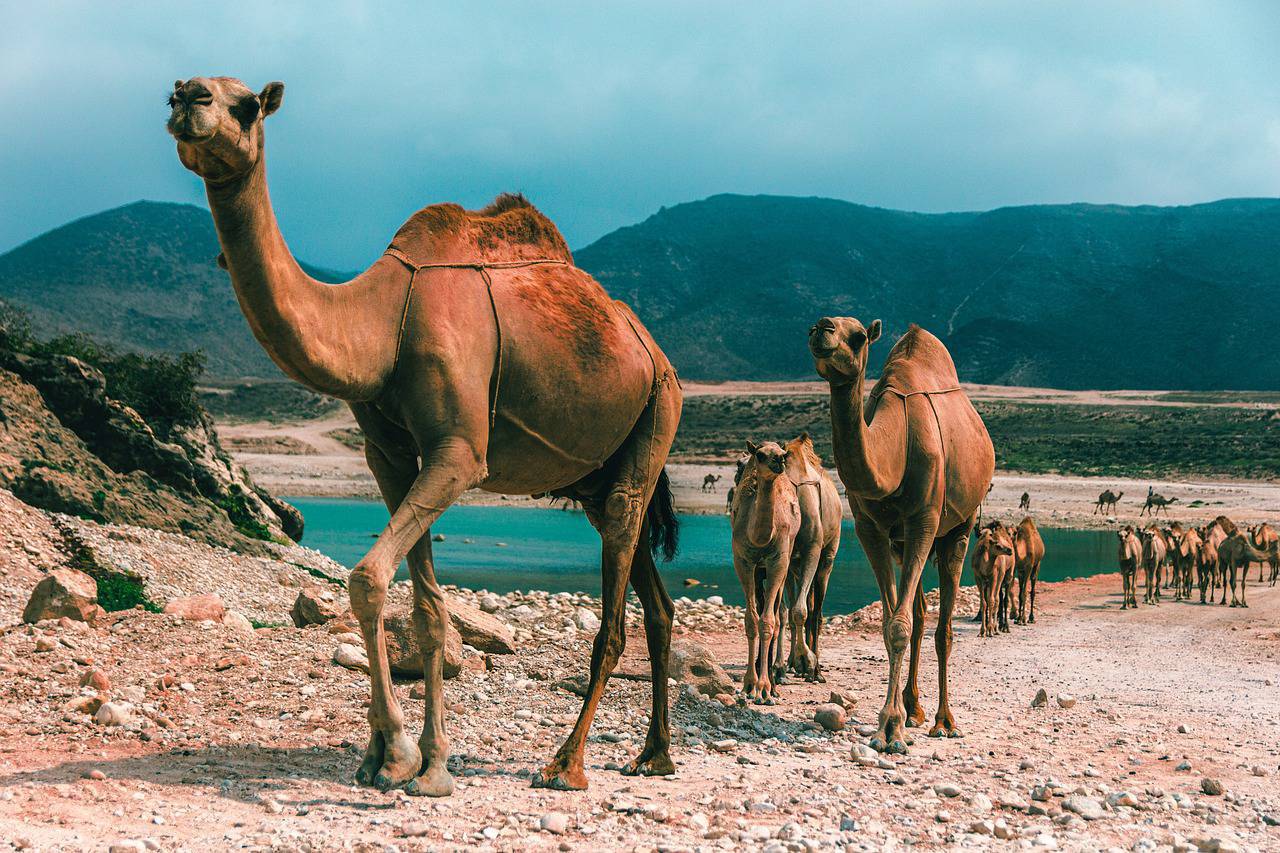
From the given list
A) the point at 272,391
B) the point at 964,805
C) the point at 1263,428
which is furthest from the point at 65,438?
the point at 272,391

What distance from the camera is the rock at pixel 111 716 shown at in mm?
7117

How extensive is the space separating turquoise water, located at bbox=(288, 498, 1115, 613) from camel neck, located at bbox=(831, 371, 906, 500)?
1444 cm

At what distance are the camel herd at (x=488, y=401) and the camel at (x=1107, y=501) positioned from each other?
37.2 m

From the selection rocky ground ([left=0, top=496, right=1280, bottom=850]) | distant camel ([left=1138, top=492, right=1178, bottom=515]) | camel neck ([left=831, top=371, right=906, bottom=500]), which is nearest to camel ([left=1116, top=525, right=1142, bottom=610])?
rocky ground ([left=0, top=496, right=1280, bottom=850])

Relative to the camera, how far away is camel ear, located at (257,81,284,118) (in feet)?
18.1

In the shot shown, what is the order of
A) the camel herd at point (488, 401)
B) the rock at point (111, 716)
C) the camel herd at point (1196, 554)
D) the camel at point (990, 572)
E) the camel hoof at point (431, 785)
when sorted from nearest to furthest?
the camel herd at point (488, 401)
the camel hoof at point (431, 785)
the rock at point (111, 716)
the camel at point (990, 572)
the camel herd at point (1196, 554)

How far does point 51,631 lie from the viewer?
29.5 ft

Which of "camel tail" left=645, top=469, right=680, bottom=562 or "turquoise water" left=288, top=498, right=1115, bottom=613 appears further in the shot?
"turquoise water" left=288, top=498, right=1115, bottom=613

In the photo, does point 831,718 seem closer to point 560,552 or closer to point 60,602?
point 60,602

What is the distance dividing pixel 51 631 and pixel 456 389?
495cm

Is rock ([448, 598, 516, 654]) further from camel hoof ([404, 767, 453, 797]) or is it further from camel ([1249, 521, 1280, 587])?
camel ([1249, 521, 1280, 587])

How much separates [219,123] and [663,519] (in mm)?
4327

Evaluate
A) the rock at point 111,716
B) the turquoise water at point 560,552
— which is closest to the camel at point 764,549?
the rock at point 111,716

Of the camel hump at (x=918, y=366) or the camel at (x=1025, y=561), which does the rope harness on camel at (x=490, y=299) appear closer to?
the camel hump at (x=918, y=366)
